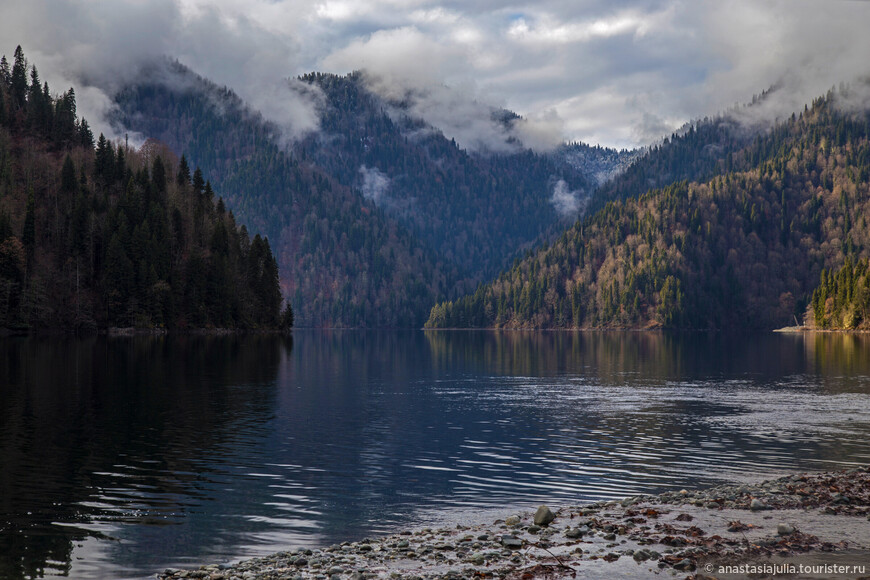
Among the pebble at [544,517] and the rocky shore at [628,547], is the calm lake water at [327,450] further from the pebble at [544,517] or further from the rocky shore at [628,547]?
the pebble at [544,517]

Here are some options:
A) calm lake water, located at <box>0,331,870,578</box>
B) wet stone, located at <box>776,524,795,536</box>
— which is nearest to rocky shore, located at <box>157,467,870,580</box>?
wet stone, located at <box>776,524,795,536</box>

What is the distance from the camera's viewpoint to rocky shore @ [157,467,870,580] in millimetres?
20984

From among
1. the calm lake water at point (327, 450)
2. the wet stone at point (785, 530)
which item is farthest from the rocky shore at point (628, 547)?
the calm lake water at point (327, 450)

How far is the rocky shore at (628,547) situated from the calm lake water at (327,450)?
10.1 ft

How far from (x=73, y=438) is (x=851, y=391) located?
237 feet

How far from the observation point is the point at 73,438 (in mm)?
43938

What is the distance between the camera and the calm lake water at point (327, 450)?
2728 centimetres

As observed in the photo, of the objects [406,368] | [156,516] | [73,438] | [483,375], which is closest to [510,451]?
[156,516]

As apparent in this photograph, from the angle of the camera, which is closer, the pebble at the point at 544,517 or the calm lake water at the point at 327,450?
the pebble at the point at 544,517

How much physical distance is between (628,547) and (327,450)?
24.4m

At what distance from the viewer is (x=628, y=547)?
2348 centimetres

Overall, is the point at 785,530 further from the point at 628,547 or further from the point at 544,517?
the point at 544,517

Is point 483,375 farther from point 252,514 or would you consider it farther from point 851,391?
point 252,514

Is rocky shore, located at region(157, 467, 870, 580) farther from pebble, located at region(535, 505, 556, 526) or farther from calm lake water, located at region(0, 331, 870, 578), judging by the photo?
calm lake water, located at region(0, 331, 870, 578)
